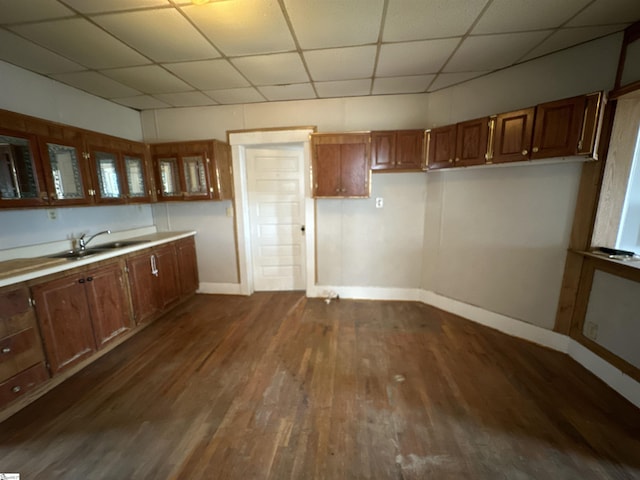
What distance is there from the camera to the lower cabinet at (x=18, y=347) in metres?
1.71

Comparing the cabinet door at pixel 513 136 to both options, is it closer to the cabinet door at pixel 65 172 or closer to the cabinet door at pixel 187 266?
the cabinet door at pixel 187 266

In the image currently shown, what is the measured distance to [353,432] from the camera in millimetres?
1643

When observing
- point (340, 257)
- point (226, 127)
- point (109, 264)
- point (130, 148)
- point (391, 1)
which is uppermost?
point (391, 1)

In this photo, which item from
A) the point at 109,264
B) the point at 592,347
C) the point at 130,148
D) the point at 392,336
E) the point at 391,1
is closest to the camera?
the point at 391,1

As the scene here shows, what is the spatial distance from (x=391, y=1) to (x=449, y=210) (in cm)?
220

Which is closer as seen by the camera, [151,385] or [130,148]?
[151,385]

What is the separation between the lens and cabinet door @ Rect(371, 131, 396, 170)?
3.04 metres

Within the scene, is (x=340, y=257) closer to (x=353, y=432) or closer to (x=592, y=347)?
(x=353, y=432)

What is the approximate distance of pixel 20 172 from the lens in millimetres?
2070

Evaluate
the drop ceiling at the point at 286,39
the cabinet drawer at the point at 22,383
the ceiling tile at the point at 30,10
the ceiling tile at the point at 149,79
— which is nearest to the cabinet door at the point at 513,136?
the drop ceiling at the point at 286,39

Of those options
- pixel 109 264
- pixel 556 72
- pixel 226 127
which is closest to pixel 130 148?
pixel 226 127

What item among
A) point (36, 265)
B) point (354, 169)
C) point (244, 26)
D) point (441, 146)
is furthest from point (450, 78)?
point (36, 265)

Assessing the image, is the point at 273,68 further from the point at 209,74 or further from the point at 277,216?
the point at 277,216

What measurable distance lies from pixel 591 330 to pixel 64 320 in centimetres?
442
